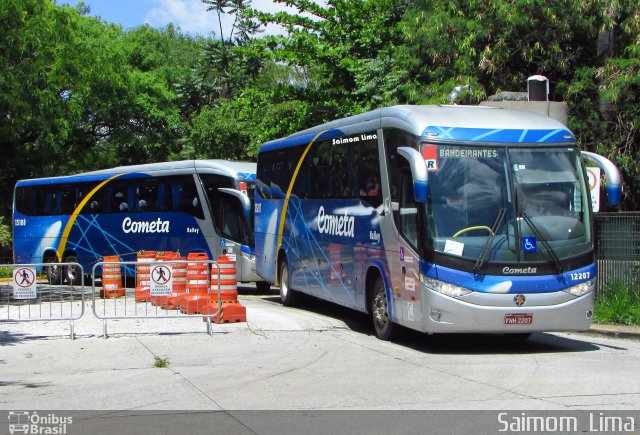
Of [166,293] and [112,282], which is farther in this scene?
[112,282]

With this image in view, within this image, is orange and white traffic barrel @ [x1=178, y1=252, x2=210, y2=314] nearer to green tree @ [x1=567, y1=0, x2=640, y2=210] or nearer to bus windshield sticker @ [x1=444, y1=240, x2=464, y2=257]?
bus windshield sticker @ [x1=444, y1=240, x2=464, y2=257]

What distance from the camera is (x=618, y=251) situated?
53.2 feet

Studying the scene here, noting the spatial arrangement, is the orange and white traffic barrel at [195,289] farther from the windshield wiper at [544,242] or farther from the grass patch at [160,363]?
the windshield wiper at [544,242]

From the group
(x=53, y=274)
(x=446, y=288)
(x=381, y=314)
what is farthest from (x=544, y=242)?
(x=53, y=274)

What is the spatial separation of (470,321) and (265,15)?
21585 millimetres

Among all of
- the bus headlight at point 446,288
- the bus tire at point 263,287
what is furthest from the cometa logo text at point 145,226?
the bus headlight at point 446,288

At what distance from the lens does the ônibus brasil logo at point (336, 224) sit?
48.8 feet

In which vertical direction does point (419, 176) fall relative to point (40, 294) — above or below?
above

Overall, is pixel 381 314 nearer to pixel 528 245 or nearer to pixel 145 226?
pixel 528 245

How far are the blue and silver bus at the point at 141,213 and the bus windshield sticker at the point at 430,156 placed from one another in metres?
11.5

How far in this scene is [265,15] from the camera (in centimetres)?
3086

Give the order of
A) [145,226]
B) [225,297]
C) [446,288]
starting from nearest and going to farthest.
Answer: [446,288], [225,297], [145,226]

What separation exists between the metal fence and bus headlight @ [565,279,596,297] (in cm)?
424

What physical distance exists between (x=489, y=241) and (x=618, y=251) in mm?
5710
